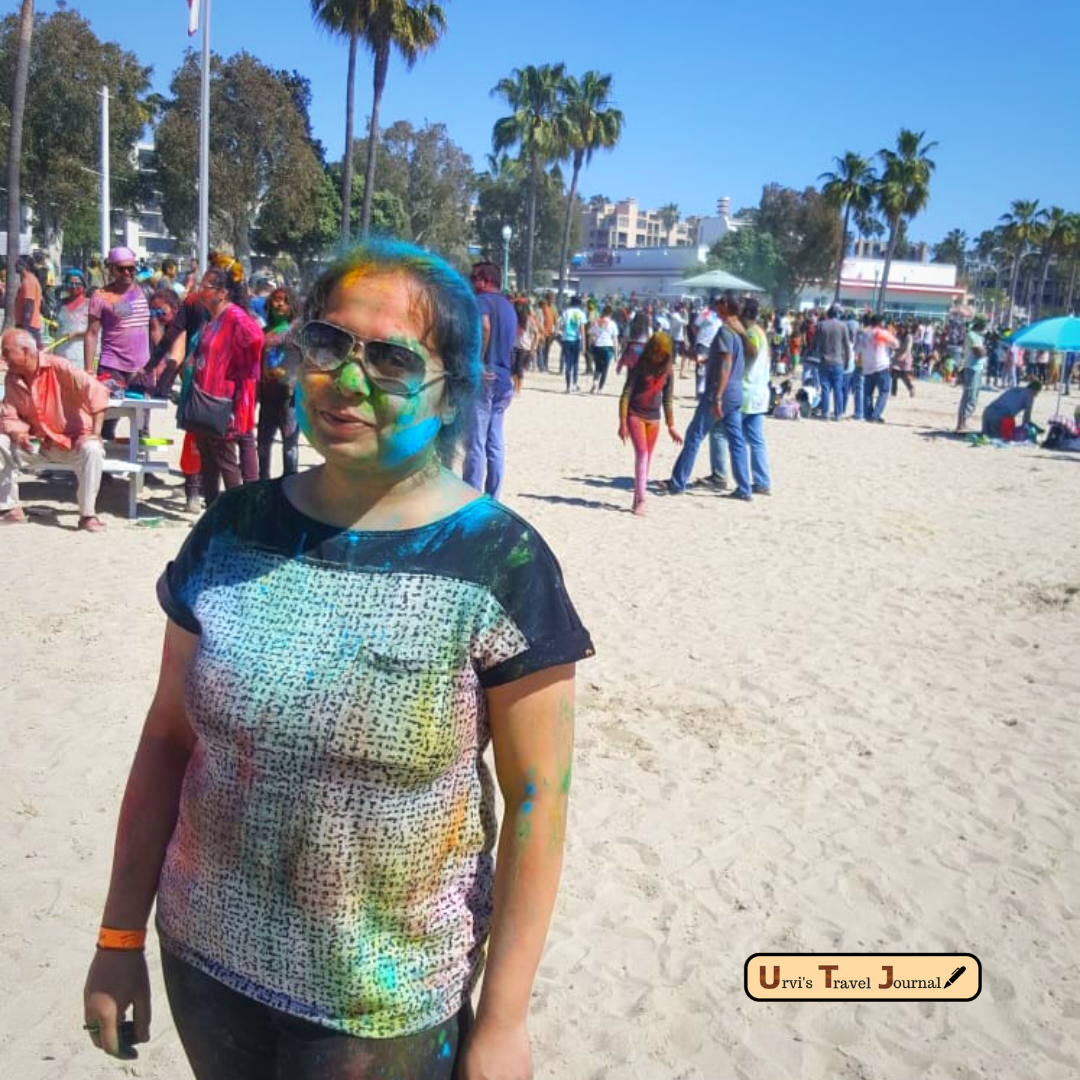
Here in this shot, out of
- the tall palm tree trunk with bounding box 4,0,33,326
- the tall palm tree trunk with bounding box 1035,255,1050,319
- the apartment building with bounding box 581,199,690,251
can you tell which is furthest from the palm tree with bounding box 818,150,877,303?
the apartment building with bounding box 581,199,690,251

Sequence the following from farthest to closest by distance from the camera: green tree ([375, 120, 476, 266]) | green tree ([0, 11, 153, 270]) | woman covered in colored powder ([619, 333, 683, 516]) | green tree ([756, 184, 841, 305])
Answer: green tree ([756, 184, 841, 305])
green tree ([375, 120, 476, 266])
green tree ([0, 11, 153, 270])
woman covered in colored powder ([619, 333, 683, 516])

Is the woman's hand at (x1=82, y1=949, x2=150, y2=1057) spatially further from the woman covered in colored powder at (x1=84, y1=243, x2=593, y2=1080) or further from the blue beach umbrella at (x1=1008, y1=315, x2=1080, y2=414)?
the blue beach umbrella at (x1=1008, y1=315, x2=1080, y2=414)

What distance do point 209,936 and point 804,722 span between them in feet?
13.4

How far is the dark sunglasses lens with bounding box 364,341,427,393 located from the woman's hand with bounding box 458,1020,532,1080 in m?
0.97

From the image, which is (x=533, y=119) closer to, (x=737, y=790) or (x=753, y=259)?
(x=753, y=259)

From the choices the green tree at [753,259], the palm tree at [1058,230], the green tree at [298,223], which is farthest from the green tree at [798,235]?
the green tree at [298,223]

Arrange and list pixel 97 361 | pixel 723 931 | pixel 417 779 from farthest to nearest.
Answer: pixel 97 361 < pixel 723 931 < pixel 417 779

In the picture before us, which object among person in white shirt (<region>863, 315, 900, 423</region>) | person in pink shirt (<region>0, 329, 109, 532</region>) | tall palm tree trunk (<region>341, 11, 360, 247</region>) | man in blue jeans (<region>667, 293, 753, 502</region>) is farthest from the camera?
tall palm tree trunk (<region>341, 11, 360, 247</region>)

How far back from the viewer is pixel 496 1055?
154 cm

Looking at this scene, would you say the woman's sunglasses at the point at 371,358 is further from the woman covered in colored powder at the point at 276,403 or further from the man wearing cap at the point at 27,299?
the man wearing cap at the point at 27,299

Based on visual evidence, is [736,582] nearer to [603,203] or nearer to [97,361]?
[97,361]

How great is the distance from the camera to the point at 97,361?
9.72 meters

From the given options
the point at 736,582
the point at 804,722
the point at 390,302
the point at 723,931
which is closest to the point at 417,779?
the point at 390,302

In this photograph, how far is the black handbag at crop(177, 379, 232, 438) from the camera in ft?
24.5
